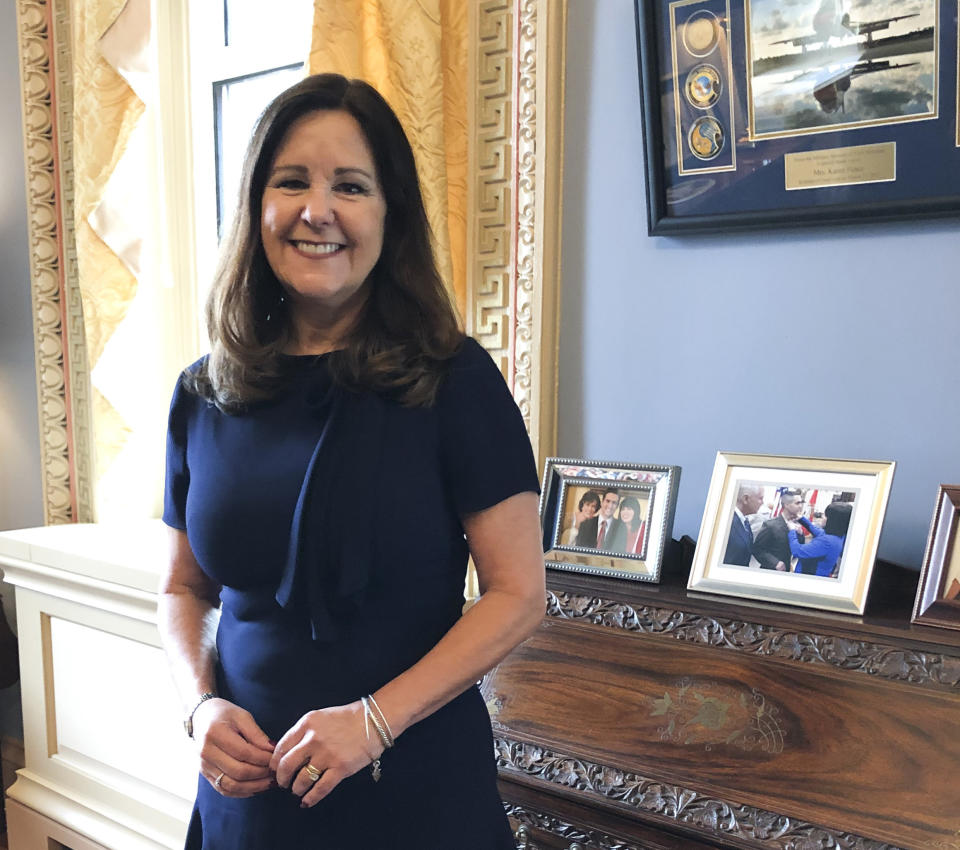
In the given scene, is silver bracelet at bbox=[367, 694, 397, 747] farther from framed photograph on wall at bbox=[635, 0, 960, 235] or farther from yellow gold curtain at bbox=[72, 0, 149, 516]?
yellow gold curtain at bbox=[72, 0, 149, 516]

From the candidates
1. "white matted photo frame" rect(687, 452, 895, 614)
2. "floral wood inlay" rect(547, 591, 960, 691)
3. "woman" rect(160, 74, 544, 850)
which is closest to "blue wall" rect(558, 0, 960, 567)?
"white matted photo frame" rect(687, 452, 895, 614)

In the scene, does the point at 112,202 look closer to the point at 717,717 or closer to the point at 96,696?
the point at 96,696

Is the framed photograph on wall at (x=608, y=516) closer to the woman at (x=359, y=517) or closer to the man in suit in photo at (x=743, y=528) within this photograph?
the man in suit in photo at (x=743, y=528)

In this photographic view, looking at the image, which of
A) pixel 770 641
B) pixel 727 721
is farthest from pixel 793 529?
pixel 727 721

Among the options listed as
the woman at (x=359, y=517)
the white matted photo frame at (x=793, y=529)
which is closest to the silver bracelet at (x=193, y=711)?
the woman at (x=359, y=517)

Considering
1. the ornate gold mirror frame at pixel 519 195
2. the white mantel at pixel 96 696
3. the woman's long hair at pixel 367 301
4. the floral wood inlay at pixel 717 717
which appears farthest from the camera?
the white mantel at pixel 96 696

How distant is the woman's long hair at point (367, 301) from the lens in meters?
1.07

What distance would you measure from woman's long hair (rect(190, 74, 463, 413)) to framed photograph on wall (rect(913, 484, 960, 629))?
66 cm

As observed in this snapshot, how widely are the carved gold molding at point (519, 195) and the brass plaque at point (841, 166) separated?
1.44 ft

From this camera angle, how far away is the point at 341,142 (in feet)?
3.49

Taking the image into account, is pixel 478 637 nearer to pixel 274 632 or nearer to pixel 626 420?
pixel 274 632

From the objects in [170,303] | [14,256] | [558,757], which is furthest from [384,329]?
[14,256]

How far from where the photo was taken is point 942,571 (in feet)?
3.84

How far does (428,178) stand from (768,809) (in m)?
1.19
